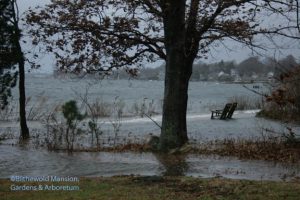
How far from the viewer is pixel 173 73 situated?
1738 cm

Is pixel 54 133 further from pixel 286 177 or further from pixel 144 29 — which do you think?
pixel 286 177

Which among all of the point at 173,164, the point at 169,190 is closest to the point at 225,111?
the point at 173,164

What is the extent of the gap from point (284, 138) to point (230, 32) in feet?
14.1

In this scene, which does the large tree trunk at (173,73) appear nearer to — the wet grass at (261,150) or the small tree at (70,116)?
the wet grass at (261,150)

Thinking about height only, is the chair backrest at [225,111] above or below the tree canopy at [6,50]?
below

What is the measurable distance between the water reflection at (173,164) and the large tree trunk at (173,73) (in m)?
1.41

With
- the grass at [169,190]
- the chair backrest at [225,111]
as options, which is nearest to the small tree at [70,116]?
the grass at [169,190]

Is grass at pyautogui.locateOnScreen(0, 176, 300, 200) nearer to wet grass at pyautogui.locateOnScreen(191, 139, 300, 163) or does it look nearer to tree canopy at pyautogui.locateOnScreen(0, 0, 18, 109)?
tree canopy at pyautogui.locateOnScreen(0, 0, 18, 109)

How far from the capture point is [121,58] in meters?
20.1

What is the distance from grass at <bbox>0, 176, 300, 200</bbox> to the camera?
29.0 feet

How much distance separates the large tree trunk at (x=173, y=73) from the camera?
17.0m

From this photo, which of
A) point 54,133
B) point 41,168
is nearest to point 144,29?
point 54,133

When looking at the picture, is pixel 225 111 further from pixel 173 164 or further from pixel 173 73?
pixel 173 164

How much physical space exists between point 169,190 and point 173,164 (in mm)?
4619
